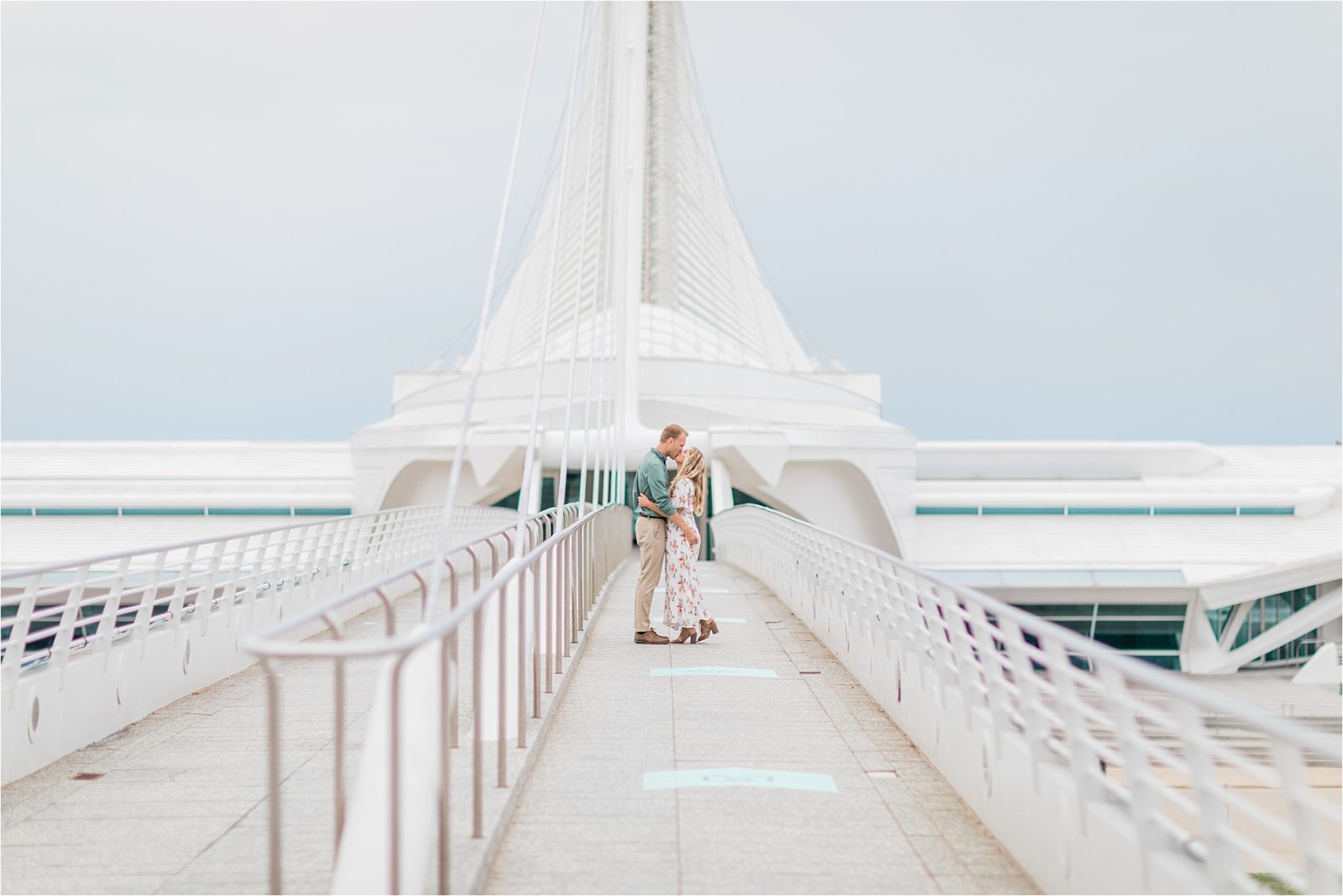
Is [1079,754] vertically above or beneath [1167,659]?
above

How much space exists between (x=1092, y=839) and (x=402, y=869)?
1.96m

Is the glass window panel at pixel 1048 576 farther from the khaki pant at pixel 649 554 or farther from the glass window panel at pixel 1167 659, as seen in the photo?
the khaki pant at pixel 649 554

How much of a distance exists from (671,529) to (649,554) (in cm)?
24

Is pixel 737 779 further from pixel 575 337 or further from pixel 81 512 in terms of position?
pixel 81 512

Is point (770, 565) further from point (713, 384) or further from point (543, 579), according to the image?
point (713, 384)

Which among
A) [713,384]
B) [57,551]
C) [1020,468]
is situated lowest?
[57,551]

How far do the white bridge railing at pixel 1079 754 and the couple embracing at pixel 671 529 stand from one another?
1.53 metres

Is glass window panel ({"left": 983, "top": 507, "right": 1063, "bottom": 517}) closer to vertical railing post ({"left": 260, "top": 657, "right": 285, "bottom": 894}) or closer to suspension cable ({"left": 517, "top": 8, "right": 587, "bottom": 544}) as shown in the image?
suspension cable ({"left": 517, "top": 8, "right": 587, "bottom": 544})

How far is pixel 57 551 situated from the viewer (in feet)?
89.1

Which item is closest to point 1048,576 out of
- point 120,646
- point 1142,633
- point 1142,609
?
point 1142,609

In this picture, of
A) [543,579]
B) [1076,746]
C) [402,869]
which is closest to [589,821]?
[402,869]

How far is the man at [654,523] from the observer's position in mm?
7887

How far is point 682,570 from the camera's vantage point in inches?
323

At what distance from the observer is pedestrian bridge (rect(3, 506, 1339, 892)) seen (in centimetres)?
278
